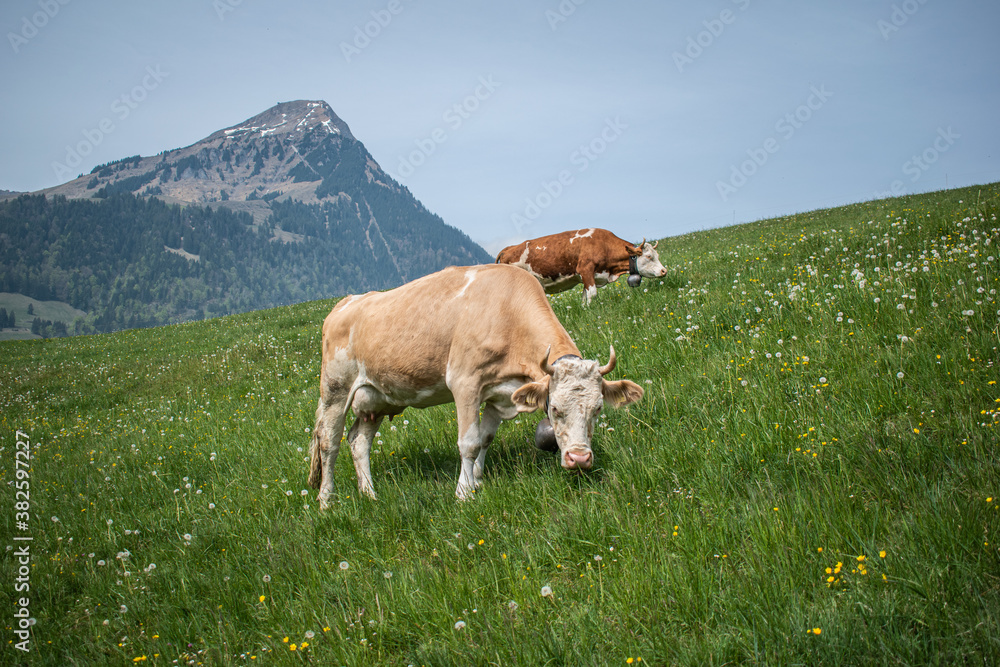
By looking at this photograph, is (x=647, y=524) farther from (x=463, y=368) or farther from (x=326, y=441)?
(x=326, y=441)

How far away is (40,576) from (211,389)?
9.06 m

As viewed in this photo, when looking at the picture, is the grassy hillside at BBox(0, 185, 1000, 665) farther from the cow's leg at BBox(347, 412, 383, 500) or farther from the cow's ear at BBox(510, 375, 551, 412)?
the cow's ear at BBox(510, 375, 551, 412)

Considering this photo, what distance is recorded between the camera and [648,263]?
15148 millimetres

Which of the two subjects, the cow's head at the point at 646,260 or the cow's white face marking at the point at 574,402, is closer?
the cow's white face marking at the point at 574,402

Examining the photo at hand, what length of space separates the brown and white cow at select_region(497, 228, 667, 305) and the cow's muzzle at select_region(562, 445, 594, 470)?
35.7 ft

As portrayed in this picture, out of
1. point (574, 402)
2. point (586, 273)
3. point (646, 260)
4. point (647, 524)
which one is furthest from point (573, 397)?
point (646, 260)

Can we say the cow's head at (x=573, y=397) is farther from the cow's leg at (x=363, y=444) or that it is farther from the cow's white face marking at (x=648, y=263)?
the cow's white face marking at (x=648, y=263)

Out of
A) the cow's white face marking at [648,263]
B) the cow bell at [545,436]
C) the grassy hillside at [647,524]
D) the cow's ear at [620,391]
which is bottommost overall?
the grassy hillside at [647,524]

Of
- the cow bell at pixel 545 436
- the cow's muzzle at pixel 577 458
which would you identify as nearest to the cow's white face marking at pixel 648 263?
the cow bell at pixel 545 436

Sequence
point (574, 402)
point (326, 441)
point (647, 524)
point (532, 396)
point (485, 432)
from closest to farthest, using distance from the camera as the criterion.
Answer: point (647, 524) < point (574, 402) < point (532, 396) < point (485, 432) < point (326, 441)

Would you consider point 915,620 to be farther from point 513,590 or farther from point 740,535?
point 513,590

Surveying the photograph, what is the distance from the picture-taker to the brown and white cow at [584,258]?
50.0 feet

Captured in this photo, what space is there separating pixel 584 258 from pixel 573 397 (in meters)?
11.3

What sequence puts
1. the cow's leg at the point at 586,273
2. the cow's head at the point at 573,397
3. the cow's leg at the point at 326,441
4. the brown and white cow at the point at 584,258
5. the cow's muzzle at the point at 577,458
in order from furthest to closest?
1. the cow's leg at the point at 586,273
2. the brown and white cow at the point at 584,258
3. the cow's leg at the point at 326,441
4. the cow's head at the point at 573,397
5. the cow's muzzle at the point at 577,458
